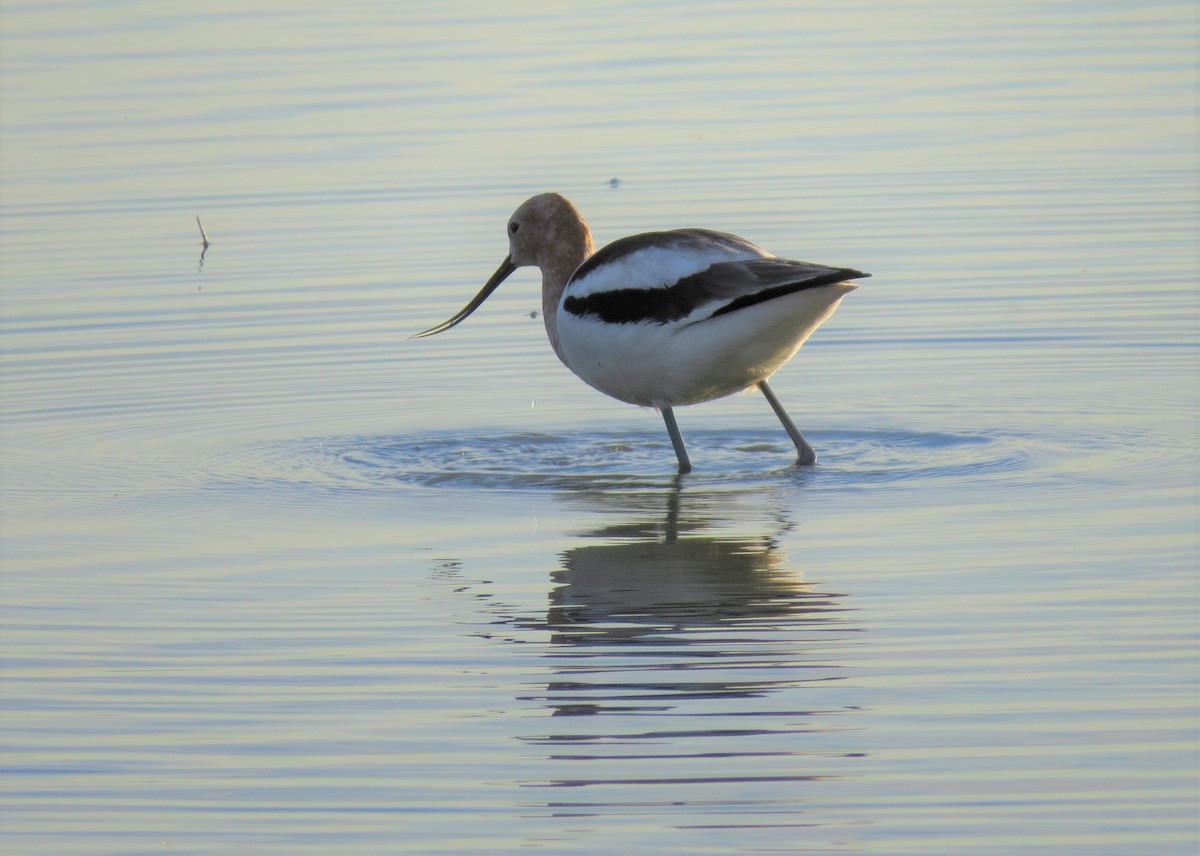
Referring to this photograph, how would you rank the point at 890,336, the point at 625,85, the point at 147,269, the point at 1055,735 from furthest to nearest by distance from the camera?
the point at 625,85, the point at 147,269, the point at 890,336, the point at 1055,735

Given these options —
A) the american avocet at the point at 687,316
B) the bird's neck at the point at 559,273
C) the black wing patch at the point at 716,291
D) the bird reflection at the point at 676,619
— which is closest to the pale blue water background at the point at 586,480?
the bird reflection at the point at 676,619

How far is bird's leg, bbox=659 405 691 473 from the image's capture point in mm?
8086

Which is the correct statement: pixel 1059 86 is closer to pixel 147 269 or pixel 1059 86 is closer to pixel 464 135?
pixel 464 135

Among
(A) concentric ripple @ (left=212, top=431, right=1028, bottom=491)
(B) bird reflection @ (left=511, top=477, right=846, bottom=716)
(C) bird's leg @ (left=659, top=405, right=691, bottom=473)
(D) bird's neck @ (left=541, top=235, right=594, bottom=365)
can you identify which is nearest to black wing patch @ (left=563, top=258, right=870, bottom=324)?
(C) bird's leg @ (left=659, top=405, right=691, bottom=473)

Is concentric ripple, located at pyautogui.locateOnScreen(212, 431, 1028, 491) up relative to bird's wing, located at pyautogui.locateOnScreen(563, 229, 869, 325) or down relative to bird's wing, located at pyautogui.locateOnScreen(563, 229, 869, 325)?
down

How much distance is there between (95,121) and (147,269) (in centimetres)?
421

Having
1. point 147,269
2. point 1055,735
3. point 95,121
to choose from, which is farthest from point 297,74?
point 1055,735

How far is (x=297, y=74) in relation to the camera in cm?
1762

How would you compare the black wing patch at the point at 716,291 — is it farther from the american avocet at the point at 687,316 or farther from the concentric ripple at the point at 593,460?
the concentric ripple at the point at 593,460

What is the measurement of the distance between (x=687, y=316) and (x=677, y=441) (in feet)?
1.81

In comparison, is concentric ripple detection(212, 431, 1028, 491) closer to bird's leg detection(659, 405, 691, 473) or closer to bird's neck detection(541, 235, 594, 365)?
bird's leg detection(659, 405, 691, 473)

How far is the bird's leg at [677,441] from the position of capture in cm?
809

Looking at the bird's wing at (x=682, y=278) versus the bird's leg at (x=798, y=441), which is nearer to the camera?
the bird's wing at (x=682, y=278)

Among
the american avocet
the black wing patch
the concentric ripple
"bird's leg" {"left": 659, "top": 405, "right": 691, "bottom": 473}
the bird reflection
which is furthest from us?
"bird's leg" {"left": 659, "top": 405, "right": 691, "bottom": 473}
